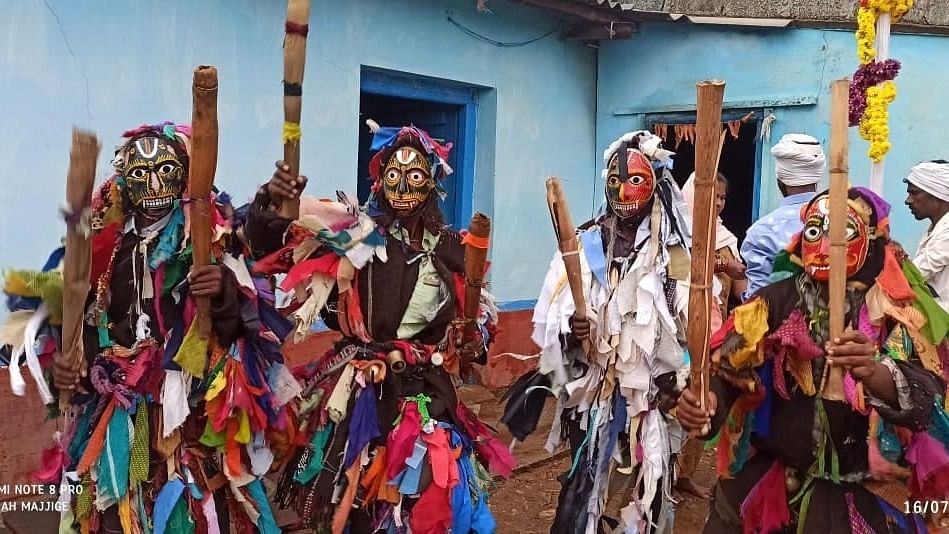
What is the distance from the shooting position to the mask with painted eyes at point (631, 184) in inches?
142

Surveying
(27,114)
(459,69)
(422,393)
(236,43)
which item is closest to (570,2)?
(459,69)

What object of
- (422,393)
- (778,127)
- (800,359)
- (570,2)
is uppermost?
(570,2)

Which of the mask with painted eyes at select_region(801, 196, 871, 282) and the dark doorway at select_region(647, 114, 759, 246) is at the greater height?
the dark doorway at select_region(647, 114, 759, 246)

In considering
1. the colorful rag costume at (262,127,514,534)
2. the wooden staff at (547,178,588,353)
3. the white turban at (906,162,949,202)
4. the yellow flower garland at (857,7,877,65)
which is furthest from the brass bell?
the white turban at (906,162,949,202)

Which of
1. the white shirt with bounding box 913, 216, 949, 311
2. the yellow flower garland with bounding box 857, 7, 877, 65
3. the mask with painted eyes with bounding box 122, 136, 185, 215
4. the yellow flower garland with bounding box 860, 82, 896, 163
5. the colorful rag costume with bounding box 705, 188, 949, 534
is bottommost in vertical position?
the colorful rag costume with bounding box 705, 188, 949, 534

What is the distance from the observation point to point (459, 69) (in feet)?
23.7

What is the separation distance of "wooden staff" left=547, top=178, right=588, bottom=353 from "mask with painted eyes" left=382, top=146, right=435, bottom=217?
53 cm

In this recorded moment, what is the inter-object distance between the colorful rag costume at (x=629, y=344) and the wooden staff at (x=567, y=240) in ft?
0.54

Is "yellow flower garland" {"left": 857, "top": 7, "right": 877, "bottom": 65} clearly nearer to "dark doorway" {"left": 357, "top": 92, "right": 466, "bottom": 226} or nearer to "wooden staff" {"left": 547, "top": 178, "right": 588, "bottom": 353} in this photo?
"wooden staff" {"left": 547, "top": 178, "right": 588, "bottom": 353}

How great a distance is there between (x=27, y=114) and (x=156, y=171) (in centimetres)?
208

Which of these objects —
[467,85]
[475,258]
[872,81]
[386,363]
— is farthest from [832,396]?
[467,85]

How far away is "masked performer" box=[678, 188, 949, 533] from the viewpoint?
2.64 metres

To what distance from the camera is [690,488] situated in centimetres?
542

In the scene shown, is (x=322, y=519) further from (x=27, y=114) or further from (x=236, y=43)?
(x=236, y=43)
